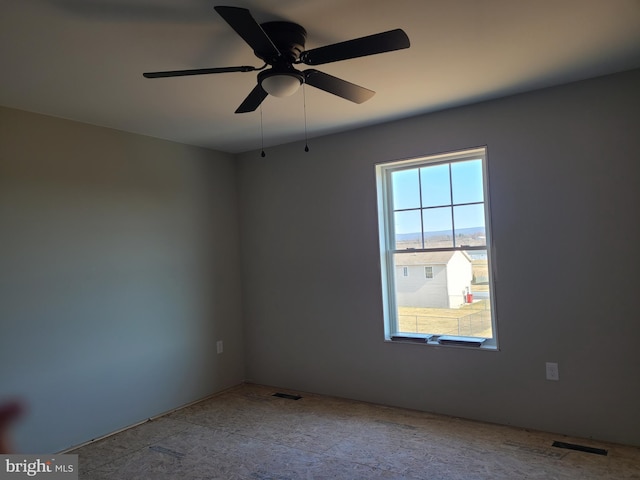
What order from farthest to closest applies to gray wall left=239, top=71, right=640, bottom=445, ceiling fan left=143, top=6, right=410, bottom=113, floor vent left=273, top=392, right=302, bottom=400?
1. floor vent left=273, top=392, right=302, bottom=400
2. gray wall left=239, top=71, right=640, bottom=445
3. ceiling fan left=143, top=6, right=410, bottom=113

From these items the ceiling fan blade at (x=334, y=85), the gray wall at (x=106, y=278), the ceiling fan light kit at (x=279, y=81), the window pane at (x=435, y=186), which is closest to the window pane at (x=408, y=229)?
the window pane at (x=435, y=186)

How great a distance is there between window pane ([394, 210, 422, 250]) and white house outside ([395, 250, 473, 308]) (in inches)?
3.5

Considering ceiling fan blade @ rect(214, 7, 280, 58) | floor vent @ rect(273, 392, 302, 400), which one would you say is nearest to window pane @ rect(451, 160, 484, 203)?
ceiling fan blade @ rect(214, 7, 280, 58)

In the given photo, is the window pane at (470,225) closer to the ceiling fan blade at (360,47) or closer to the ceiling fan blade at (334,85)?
the ceiling fan blade at (334,85)

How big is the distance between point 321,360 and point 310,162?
1.90 m

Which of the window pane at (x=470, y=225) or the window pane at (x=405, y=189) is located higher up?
the window pane at (x=405, y=189)

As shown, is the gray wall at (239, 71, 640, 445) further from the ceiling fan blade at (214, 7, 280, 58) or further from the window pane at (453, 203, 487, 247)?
the ceiling fan blade at (214, 7, 280, 58)

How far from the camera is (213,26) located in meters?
1.98

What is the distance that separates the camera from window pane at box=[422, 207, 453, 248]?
3.49 meters

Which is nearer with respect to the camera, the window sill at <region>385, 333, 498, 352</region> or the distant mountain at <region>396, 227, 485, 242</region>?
the window sill at <region>385, 333, 498, 352</region>

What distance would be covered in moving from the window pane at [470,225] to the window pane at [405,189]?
1.21 feet

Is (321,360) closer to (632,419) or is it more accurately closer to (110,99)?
(632,419)

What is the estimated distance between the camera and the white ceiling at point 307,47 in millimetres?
1884

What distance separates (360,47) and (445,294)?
2.32 m
